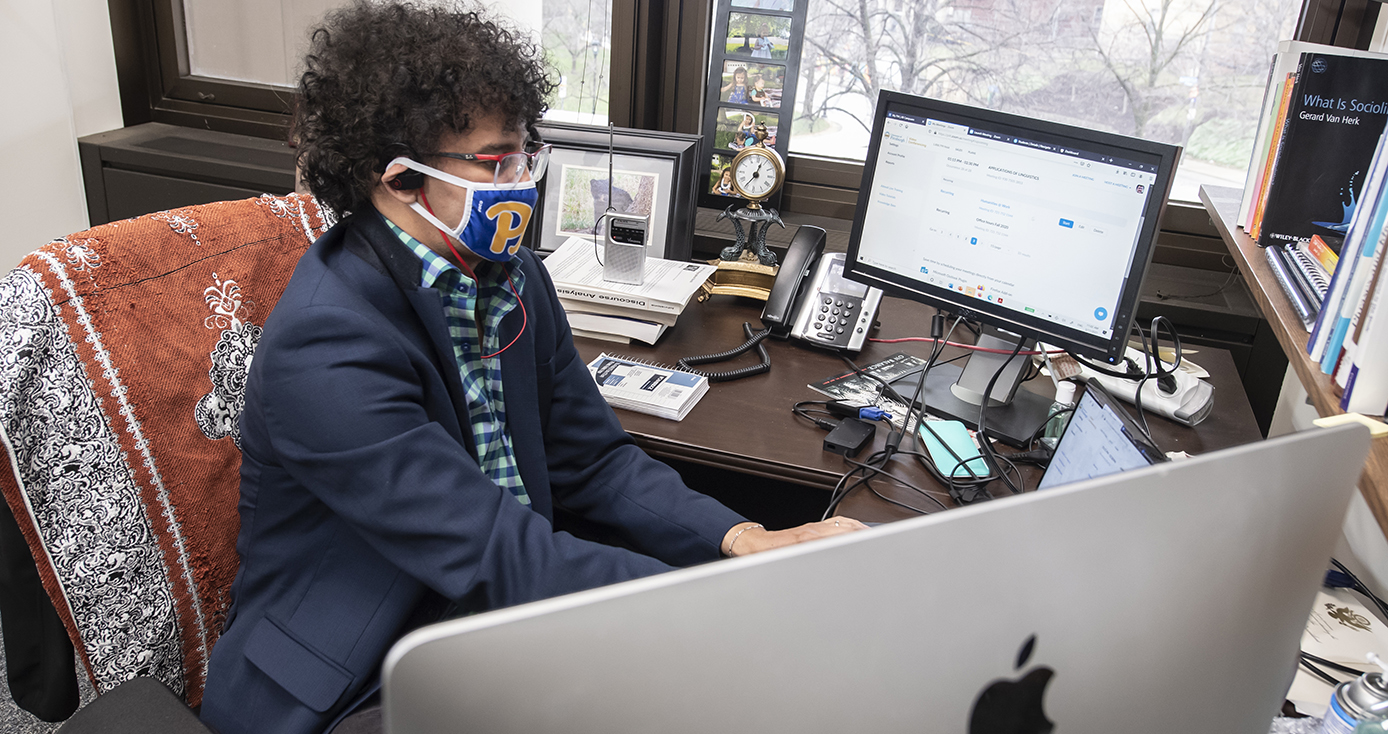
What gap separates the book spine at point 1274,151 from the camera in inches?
56.5

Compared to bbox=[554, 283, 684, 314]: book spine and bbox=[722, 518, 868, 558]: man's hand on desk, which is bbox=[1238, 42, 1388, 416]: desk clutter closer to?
bbox=[722, 518, 868, 558]: man's hand on desk

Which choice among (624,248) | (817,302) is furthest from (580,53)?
(817,302)

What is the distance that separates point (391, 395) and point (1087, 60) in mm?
1928

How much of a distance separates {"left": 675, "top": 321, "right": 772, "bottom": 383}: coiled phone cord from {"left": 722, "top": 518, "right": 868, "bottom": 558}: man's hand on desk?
0.38m

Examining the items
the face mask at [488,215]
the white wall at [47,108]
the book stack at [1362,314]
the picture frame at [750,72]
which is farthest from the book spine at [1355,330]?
the white wall at [47,108]

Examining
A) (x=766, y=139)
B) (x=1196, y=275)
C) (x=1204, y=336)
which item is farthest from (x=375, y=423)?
(x=1196, y=275)

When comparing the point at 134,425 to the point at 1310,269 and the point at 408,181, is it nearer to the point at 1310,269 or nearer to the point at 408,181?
the point at 408,181

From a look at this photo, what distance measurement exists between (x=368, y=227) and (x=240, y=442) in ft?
0.99

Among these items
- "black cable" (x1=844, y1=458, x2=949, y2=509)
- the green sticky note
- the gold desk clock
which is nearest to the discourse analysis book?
the green sticky note

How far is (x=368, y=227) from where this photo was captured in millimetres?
1098

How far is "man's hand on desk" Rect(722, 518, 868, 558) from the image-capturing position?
42.6 inches

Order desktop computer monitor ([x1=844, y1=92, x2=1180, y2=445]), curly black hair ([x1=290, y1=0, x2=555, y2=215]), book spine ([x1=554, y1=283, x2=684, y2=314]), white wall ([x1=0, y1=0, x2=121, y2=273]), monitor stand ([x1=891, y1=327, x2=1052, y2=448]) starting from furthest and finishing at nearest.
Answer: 1. white wall ([x1=0, y1=0, x2=121, y2=273])
2. book spine ([x1=554, y1=283, x2=684, y2=314])
3. monitor stand ([x1=891, y1=327, x2=1052, y2=448])
4. desktop computer monitor ([x1=844, y1=92, x2=1180, y2=445])
5. curly black hair ([x1=290, y1=0, x2=555, y2=215])

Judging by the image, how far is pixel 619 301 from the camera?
5.50 feet

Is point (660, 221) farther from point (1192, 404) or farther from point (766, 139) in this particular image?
point (1192, 404)
